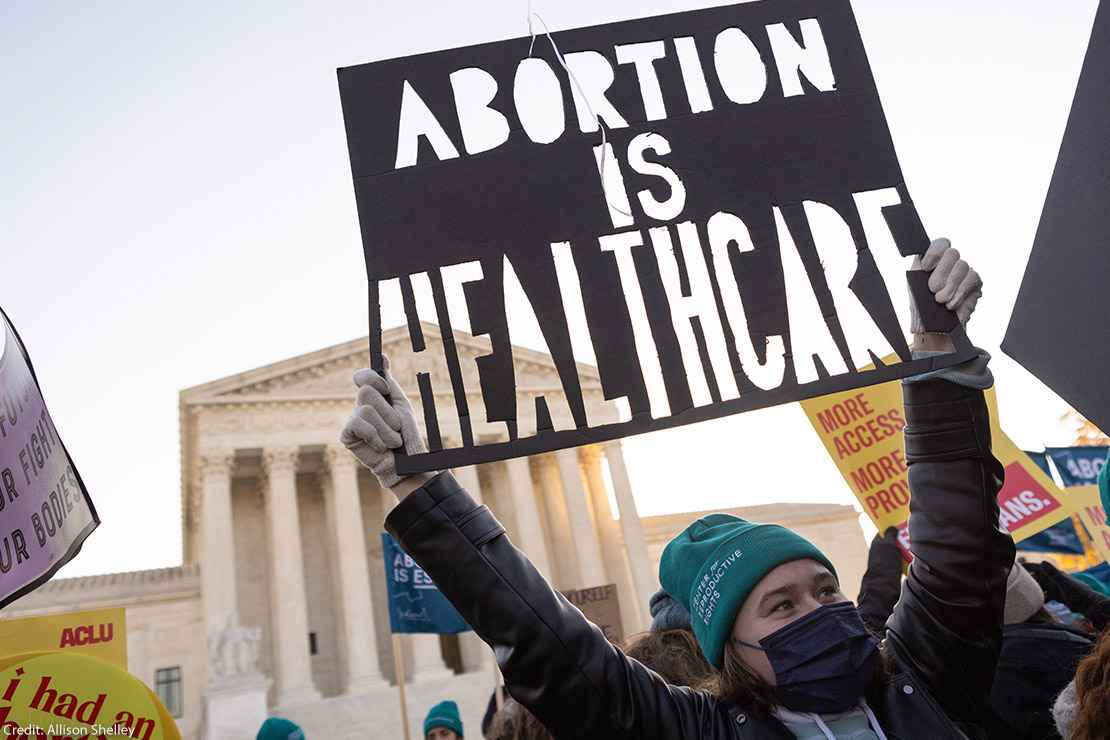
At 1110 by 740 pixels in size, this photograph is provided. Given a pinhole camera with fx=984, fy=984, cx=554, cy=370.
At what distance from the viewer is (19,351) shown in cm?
378

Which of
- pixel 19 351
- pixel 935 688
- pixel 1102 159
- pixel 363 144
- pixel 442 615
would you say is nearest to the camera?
pixel 1102 159

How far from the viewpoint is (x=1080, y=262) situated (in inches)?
98.3


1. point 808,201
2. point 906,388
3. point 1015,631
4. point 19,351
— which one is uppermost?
point 19,351

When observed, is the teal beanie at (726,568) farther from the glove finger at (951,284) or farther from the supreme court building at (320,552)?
the supreme court building at (320,552)

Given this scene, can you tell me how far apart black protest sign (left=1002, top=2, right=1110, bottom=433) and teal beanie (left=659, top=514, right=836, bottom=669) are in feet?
2.56

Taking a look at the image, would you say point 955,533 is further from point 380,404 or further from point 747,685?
point 380,404

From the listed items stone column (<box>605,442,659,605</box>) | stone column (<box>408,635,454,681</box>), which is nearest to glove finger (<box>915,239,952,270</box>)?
stone column (<box>408,635,454,681</box>)

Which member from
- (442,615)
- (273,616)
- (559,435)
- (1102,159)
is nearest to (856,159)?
(1102,159)

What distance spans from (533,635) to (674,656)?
138cm

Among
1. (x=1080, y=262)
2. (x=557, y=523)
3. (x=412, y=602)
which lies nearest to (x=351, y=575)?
(x=557, y=523)

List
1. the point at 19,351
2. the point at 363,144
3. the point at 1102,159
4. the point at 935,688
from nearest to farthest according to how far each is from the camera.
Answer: the point at 1102,159 < the point at 935,688 < the point at 363,144 < the point at 19,351

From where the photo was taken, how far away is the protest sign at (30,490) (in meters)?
3.57

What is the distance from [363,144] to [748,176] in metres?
1.13

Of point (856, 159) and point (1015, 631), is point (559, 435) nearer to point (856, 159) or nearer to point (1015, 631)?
point (856, 159)
